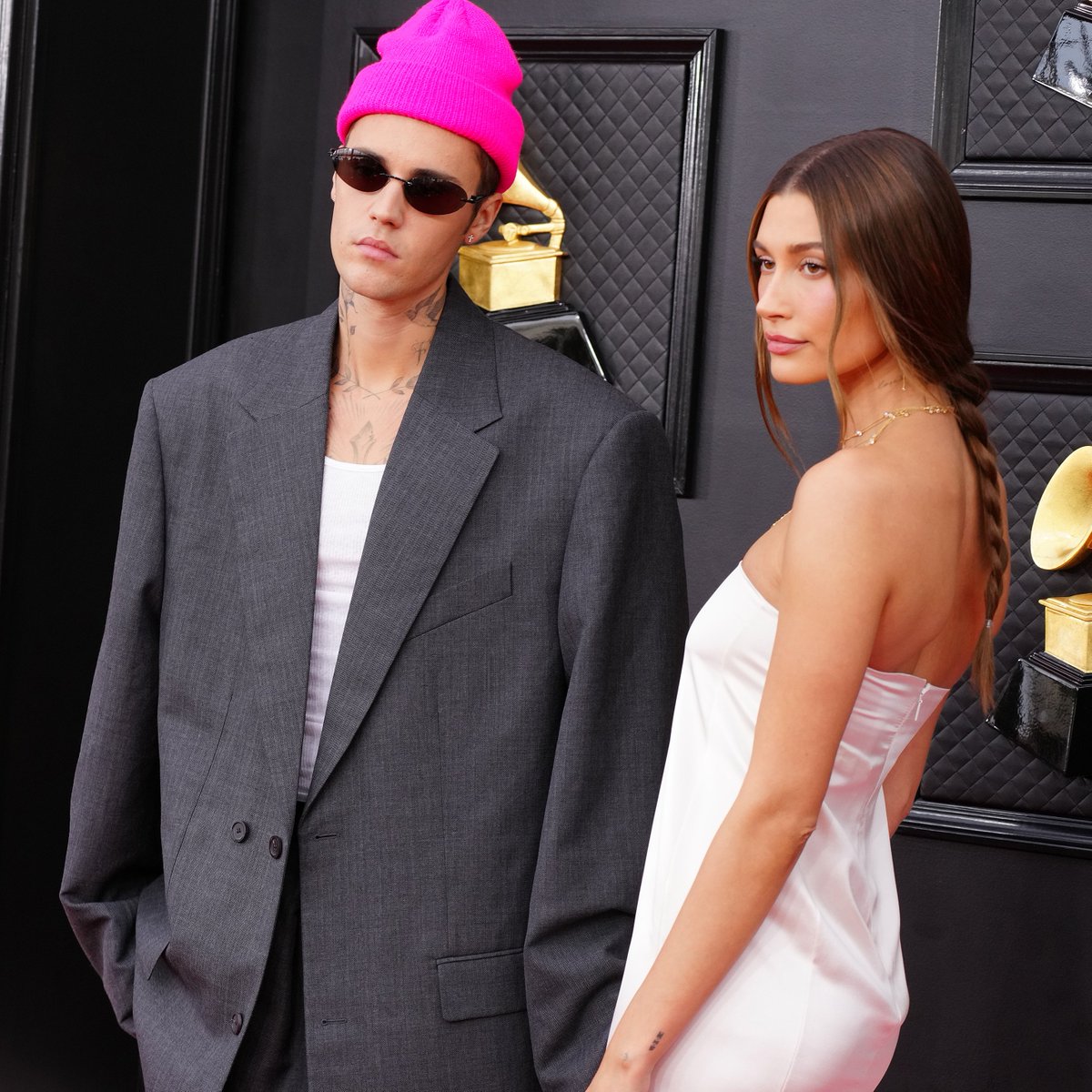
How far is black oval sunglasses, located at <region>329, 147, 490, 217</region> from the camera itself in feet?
5.29

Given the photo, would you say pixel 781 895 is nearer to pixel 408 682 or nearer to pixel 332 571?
pixel 408 682

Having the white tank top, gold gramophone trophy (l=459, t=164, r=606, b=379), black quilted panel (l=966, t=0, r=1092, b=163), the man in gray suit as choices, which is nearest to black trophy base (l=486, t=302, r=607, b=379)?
gold gramophone trophy (l=459, t=164, r=606, b=379)

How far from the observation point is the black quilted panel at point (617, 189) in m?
2.53

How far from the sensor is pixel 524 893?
1.57 meters

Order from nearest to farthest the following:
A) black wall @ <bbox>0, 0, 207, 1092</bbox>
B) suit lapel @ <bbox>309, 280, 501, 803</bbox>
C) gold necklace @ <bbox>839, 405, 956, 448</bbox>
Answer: gold necklace @ <bbox>839, 405, 956, 448</bbox>
suit lapel @ <bbox>309, 280, 501, 803</bbox>
black wall @ <bbox>0, 0, 207, 1092</bbox>

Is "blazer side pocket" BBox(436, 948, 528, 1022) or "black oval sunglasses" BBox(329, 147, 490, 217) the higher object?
"black oval sunglasses" BBox(329, 147, 490, 217)

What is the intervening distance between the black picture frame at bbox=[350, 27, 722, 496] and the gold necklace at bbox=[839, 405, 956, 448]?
109 centimetres

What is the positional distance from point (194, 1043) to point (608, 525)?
0.82m

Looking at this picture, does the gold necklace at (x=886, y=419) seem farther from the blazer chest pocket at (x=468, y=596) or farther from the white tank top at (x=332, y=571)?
the white tank top at (x=332, y=571)

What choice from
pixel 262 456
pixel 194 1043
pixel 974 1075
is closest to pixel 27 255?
pixel 262 456

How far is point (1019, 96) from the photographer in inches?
93.8

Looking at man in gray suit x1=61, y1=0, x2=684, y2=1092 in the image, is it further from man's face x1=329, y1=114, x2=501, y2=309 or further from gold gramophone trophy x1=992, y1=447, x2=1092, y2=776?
gold gramophone trophy x1=992, y1=447, x2=1092, y2=776

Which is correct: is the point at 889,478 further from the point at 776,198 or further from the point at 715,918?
the point at 715,918

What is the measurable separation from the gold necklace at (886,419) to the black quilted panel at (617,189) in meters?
1.14
